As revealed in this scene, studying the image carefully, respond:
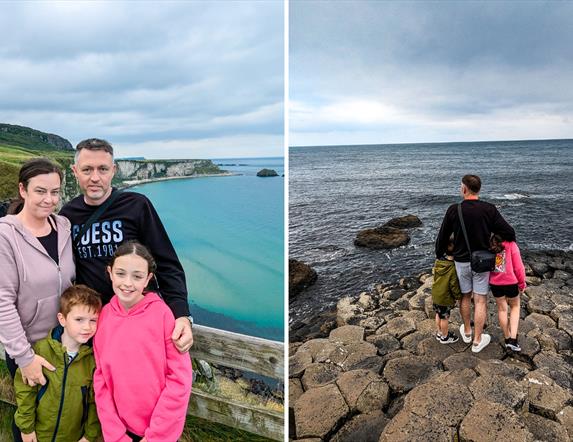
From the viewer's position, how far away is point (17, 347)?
162cm

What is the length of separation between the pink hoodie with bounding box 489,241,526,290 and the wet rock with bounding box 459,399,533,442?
107cm

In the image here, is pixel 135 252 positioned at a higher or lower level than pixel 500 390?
higher

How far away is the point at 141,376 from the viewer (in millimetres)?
1623

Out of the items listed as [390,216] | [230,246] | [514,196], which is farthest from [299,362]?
[514,196]

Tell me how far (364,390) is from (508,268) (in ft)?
4.70

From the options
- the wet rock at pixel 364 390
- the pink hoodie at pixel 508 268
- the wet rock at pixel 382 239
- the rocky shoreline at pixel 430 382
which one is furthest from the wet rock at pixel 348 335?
the wet rock at pixel 382 239

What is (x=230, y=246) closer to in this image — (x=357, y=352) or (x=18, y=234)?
(x=357, y=352)

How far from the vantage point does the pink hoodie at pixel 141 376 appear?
5.33 ft

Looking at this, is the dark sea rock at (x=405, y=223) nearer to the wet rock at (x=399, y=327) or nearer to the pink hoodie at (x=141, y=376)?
the wet rock at (x=399, y=327)

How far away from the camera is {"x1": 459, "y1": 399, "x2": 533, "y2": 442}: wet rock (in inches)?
94.4

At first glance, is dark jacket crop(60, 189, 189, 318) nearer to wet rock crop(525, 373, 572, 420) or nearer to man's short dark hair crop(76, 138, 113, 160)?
man's short dark hair crop(76, 138, 113, 160)

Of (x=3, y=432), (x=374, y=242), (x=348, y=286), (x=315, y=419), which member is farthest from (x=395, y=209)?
(x=3, y=432)

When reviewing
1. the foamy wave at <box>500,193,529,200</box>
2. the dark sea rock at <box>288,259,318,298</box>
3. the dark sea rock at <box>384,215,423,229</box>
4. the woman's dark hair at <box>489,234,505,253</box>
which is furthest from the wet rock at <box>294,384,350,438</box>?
the foamy wave at <box>500,193,529,200</box>

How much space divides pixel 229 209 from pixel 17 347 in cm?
1232
